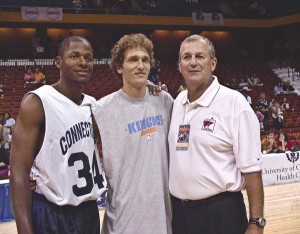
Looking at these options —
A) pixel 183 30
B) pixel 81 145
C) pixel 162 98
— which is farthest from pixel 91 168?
pixel 183 30

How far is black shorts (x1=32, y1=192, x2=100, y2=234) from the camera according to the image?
245 centimetres

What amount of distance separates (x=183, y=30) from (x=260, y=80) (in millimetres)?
4789

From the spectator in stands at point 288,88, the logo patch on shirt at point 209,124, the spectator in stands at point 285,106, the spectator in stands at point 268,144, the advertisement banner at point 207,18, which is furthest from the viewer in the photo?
the advertisement banner at point 207,18

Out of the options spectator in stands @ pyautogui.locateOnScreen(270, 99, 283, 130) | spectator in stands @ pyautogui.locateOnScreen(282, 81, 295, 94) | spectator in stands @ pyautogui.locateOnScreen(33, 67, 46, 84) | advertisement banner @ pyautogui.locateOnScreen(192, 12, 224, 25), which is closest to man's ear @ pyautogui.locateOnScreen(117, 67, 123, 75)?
spectator in stands @ pyautogui.locateOnScreen(270, 99, 283, 130)

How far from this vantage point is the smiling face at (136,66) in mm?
2695

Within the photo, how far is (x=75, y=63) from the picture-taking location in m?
2.58

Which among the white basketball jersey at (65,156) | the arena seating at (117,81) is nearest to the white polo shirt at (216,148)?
the white basketball jersey at (65,156)

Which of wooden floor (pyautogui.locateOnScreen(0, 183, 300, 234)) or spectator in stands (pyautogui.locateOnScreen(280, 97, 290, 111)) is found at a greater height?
spectator in stands (pyautogui.locateOnScreen(280, 97, 290, 111))

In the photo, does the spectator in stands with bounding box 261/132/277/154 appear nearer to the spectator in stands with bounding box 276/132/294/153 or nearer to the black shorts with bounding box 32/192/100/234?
the spectator in stands with bounding box 276/132/294/153

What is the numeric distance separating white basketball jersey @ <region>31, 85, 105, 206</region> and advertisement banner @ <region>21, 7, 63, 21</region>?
620 inches

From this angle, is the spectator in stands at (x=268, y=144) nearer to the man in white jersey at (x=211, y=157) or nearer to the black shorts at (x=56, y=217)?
the man in white jersey at (x=211, y=157)

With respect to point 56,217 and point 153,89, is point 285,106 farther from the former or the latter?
point 56,217

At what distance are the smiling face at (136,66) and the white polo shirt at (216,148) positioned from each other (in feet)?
1.19

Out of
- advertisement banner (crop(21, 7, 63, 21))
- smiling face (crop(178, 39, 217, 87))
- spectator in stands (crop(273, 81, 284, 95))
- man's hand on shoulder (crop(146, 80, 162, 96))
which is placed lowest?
man's hand on shoulder (crop(146, 80, 162, 96))
